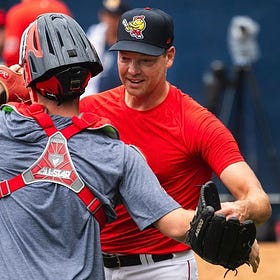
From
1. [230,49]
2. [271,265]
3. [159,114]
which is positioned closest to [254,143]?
[230,49]

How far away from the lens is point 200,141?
16.3 feet

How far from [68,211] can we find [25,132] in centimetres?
34

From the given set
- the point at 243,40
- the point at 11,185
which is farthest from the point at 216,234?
the point at 243,40

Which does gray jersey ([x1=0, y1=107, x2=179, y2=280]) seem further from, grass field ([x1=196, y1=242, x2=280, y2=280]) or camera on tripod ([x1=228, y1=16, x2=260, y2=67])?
camera on tripod ([x1=228, y1=16, x2=260, y2=67])

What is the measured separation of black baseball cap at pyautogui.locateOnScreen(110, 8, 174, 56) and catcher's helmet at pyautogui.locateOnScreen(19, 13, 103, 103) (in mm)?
1044

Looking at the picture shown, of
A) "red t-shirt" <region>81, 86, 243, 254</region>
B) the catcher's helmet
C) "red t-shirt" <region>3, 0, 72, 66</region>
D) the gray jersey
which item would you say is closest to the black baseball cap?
"red t-shirt" <region>81, 86, 243, 254</region>

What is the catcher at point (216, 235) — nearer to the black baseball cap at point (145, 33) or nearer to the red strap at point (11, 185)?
the red strap at point (11, 185)

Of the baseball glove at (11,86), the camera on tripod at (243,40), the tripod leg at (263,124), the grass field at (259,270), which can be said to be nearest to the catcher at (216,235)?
the baseball glove at (11,86)

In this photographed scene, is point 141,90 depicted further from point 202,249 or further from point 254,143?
point 254,143

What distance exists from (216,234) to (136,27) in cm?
164

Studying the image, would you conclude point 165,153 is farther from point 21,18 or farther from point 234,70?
point 234,70

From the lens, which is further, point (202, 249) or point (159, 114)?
point (159, 114)

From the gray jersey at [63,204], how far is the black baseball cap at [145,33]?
47.3 inches

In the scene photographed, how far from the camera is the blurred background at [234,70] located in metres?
11.9
